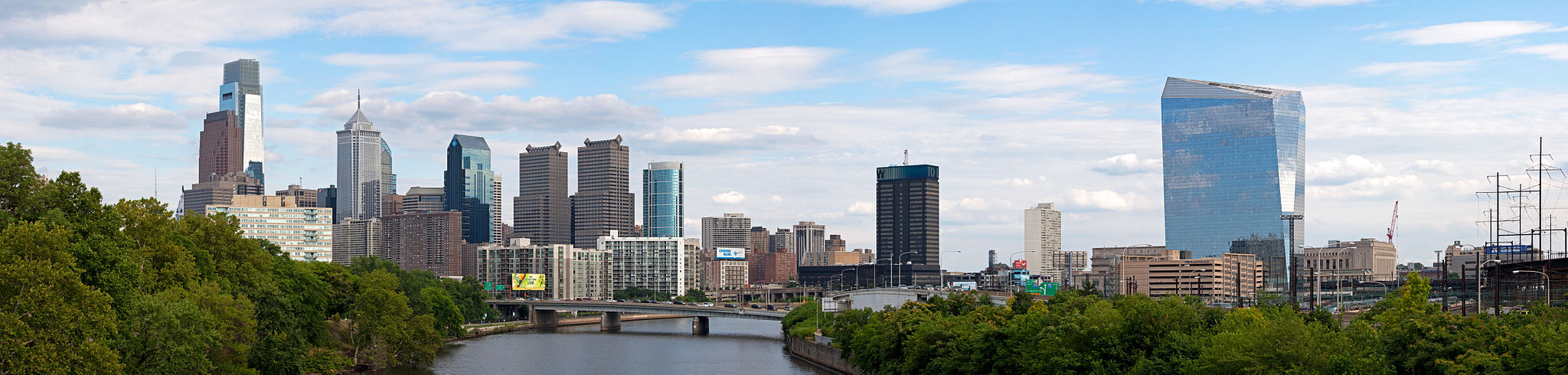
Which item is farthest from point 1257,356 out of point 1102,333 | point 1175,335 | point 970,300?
point 970,300

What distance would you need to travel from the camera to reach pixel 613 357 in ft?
509

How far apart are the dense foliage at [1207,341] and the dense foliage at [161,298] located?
43.9m

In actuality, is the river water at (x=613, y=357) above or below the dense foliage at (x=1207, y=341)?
below

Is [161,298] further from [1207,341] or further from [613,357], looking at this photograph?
[613,357]

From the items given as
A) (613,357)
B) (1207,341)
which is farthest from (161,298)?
(613,357)

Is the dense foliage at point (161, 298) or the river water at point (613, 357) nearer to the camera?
the dense foliage at point (161, 298)

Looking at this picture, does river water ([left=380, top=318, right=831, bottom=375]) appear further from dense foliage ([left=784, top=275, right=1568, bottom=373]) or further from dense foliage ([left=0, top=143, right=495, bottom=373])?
dense foliage ([left=784, top=275, right=1568, bottom=373])

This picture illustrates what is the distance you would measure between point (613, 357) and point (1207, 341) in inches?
3905

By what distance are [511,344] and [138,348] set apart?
104161 mm

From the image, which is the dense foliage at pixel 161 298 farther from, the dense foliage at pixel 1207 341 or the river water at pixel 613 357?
the dense foliage at pixel 1207 341

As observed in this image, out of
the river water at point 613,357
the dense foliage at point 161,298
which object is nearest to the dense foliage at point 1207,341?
the river water at point 613,357

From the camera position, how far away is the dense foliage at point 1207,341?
177 feet

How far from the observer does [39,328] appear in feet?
194

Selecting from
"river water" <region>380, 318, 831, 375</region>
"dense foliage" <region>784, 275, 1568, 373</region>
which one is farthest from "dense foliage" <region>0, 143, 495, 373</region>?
"dense foliage" <region>784, 275, 1568, 373</region>
